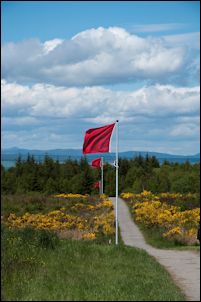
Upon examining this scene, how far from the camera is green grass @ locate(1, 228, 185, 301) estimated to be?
8727 mm

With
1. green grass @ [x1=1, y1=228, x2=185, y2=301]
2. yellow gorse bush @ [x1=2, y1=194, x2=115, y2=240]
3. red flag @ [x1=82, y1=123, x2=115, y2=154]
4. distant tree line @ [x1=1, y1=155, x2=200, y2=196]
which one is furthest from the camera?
distant tree line @ [x1=1, y1=155, x2=200, y2=196]

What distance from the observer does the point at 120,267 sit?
37.8 feet

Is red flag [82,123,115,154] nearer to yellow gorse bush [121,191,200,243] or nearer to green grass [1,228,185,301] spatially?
green grass [1,228,185,301]

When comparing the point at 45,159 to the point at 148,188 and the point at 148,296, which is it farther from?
the point at 148,296

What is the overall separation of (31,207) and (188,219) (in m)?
11.8

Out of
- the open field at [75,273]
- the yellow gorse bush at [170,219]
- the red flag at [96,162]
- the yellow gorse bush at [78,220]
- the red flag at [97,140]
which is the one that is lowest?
the yellow gorse bush at [78,220]

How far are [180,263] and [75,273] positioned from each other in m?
4.53

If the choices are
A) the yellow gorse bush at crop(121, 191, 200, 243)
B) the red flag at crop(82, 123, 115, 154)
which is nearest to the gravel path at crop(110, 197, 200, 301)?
the yellow gorse bush at crop(121, 191, 200, 243)

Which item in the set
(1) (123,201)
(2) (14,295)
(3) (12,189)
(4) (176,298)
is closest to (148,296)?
(4) (176,298)

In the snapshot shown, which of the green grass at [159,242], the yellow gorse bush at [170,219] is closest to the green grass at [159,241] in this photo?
the green grass at [159,242]

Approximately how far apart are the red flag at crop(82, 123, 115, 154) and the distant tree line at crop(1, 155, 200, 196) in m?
27.0

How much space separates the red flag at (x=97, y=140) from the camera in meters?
16.3

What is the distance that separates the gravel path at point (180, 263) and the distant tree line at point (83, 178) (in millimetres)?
19508

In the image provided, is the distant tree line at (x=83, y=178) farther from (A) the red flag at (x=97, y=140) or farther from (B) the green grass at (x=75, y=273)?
(B) the green grass at (x=75, y=273)
